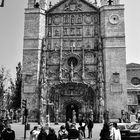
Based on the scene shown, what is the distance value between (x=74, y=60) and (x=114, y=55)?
17.2 feet

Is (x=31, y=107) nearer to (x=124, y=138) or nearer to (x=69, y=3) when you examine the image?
(x=69, y=3)

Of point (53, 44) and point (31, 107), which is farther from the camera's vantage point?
point (53, 44)

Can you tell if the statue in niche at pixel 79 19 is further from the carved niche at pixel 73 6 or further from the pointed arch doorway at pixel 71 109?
the pointed arch doorway at pixel 71 109

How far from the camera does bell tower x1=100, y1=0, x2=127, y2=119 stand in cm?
3291

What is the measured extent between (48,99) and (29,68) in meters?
4.72

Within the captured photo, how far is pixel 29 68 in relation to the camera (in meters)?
34.5

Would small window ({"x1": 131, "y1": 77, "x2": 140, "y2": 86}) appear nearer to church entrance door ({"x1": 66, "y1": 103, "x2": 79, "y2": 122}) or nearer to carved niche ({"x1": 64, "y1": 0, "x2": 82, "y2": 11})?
church entrance door ({"x1": 66, "y1": 103, "x2": 79, "y2": 122})

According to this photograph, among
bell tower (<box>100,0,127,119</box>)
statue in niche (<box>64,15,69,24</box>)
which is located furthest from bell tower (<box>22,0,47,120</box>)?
bell tower (<box>100,0,127,119</box>)

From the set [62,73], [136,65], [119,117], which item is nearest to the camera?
[119,117]

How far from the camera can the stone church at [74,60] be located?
3328cm

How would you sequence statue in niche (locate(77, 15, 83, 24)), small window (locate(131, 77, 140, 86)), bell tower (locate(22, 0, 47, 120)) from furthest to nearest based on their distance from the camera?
1. small window (locate(131, 77, 140, 86))
2. statue in niche (locate(77, 15, 83, 24))
3. bell tower (locate(22, 0, 47, 120))

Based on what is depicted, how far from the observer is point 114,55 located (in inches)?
1347

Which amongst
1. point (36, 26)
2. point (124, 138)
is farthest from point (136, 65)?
point (124, 138)

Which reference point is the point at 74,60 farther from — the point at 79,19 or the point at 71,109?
the point at 71,109
